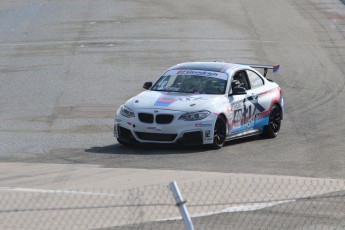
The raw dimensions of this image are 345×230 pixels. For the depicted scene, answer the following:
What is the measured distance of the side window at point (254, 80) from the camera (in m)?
17.6

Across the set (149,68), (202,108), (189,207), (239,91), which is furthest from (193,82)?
(149,68)

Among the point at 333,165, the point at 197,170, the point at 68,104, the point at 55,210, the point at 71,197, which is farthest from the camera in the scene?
the point at 68,104

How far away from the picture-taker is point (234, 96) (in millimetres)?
16688

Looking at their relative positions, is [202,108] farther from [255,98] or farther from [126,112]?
[255,98]

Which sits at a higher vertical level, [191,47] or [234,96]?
[234,96]

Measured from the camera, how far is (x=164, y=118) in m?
15.7

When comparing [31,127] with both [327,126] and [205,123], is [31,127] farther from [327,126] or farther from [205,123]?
[327,126]

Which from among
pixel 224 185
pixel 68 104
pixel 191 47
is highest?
pixel 224 185

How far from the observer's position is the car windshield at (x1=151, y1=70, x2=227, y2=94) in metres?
16.6

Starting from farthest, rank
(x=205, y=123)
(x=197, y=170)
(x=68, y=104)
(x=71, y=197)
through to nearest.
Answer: (x=68, y=104) < (x=205, y=123) < (x=197, y=170) < (x=71, y=197)

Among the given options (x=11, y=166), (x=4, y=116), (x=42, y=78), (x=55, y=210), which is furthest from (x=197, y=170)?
(x=42, y=78)

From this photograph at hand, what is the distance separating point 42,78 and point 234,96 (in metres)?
9.29

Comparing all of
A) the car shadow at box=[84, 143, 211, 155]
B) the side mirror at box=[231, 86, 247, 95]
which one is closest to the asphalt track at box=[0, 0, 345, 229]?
the car shadow at box=[84, 143, 211, 155]

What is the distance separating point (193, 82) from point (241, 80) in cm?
110
